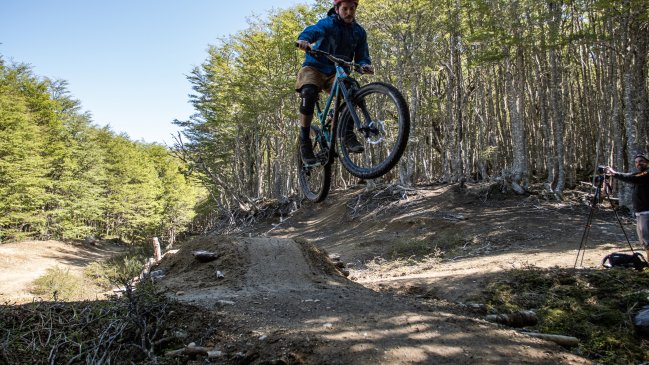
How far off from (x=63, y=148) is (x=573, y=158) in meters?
31.3

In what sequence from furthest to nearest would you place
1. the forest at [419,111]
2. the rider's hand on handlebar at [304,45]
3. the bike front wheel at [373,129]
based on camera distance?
the forest at [419,111] < the rider's hand on handlebar at [304,45] < the bike front wheel at [373,129]

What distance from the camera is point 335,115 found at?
13.0ft

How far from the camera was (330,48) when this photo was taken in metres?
4.13

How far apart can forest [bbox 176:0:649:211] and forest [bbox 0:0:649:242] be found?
0.27 feet

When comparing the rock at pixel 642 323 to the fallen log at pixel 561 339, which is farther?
the rock at pixel 642 323

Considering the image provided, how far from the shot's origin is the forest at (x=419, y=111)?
13.0 metres

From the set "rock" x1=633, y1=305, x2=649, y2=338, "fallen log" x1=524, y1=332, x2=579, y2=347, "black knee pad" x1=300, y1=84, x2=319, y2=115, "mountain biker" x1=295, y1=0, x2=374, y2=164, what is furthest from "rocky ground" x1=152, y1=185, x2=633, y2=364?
"black knee pad" x1=300, y1=84, x2=319, y2=115

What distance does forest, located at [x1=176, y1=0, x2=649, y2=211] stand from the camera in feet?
40.3

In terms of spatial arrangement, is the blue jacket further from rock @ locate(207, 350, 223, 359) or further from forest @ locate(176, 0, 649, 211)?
forest @ locate(176, 0, 649, 211)

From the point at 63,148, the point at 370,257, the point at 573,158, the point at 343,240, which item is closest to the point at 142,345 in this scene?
the point at 370,257

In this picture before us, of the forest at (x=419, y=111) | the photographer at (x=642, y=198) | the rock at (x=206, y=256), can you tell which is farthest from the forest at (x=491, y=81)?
the photographer at (x=642, y=198)

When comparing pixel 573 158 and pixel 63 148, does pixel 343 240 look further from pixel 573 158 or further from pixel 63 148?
pixel 63 148

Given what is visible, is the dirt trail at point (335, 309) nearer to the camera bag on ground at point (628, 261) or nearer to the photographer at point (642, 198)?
the camera bag on ground at point (628, 261)

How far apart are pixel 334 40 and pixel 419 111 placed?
51.3 ft
